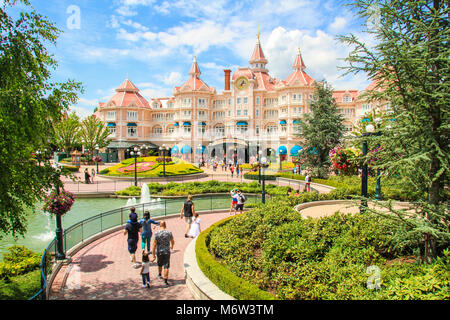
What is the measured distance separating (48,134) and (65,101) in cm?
85

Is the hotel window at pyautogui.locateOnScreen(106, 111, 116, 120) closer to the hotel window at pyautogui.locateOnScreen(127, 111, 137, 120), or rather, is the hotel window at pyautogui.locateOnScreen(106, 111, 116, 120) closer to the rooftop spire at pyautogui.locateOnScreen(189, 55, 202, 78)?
the hotel window at pyautogui.locateOnScreen(127, 111, 137, 120)

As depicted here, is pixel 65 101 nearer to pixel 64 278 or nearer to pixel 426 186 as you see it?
pixel 64 278

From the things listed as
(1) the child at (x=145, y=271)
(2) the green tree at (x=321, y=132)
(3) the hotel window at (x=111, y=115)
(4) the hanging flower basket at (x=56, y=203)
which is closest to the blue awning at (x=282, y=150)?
(2) the green tree at (x=321, y=132)

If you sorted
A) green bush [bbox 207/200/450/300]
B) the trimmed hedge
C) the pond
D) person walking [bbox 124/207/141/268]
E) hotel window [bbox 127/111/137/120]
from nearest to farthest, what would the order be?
green bush [bbox 207/200/450/300] → the trimmed hedge → person walking [bbox 124/207/141/268] → the pond → hotel window [bbox 127/111/137/120]

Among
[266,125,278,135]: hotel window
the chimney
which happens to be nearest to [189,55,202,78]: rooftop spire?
the chimney

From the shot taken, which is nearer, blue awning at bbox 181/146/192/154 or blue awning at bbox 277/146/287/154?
blue awning at bbox 277/146/287/154

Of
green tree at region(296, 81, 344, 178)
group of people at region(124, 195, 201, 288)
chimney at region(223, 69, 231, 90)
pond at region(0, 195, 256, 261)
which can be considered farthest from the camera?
chimney at region(223, 69, 231, 90)

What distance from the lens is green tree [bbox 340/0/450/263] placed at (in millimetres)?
5395

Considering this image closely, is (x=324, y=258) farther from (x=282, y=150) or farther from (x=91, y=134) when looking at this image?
(x=91, y=134)

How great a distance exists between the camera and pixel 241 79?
55.4 m

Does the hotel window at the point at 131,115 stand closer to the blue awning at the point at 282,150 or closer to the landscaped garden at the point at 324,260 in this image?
the blue awning at the point at 282,150

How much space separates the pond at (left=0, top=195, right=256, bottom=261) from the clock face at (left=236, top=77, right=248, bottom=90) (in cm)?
3668

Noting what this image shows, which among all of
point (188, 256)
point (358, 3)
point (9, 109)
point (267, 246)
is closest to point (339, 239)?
point (267, 246)

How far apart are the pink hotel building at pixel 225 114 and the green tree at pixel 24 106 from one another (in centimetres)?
4433
